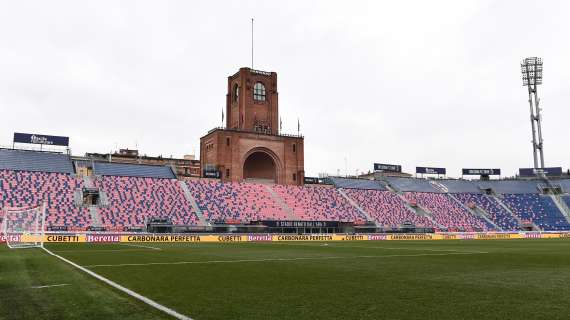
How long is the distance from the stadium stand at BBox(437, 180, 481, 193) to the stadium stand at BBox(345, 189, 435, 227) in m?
18.6

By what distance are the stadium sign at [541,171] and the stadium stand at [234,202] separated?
2701 inches

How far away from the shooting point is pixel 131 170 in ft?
271

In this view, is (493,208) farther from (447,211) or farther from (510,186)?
(510,186)

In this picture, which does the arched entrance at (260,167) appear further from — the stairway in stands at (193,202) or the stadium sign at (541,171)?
the stadium sign at (541,171)

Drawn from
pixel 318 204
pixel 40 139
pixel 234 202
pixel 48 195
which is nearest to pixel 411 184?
pixel 318 204

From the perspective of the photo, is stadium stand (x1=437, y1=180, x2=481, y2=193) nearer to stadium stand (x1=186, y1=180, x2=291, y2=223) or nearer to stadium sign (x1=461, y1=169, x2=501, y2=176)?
stadium sign (x1=461, y1=169, x2=501, y2=176)

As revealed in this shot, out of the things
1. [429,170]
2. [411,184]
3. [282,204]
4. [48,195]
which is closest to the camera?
[48,195]

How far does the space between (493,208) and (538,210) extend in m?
9.57

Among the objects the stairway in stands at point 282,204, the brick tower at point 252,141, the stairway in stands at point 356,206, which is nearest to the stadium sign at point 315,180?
the brick tower at point 252,141

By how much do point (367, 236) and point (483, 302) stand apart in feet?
191

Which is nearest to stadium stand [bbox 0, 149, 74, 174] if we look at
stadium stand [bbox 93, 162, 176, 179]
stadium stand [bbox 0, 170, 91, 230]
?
stadium stand [bbox 0, 170, 91, 230]

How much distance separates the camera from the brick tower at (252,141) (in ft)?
293

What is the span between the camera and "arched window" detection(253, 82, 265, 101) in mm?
98062

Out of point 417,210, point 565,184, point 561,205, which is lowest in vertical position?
point 417,210
